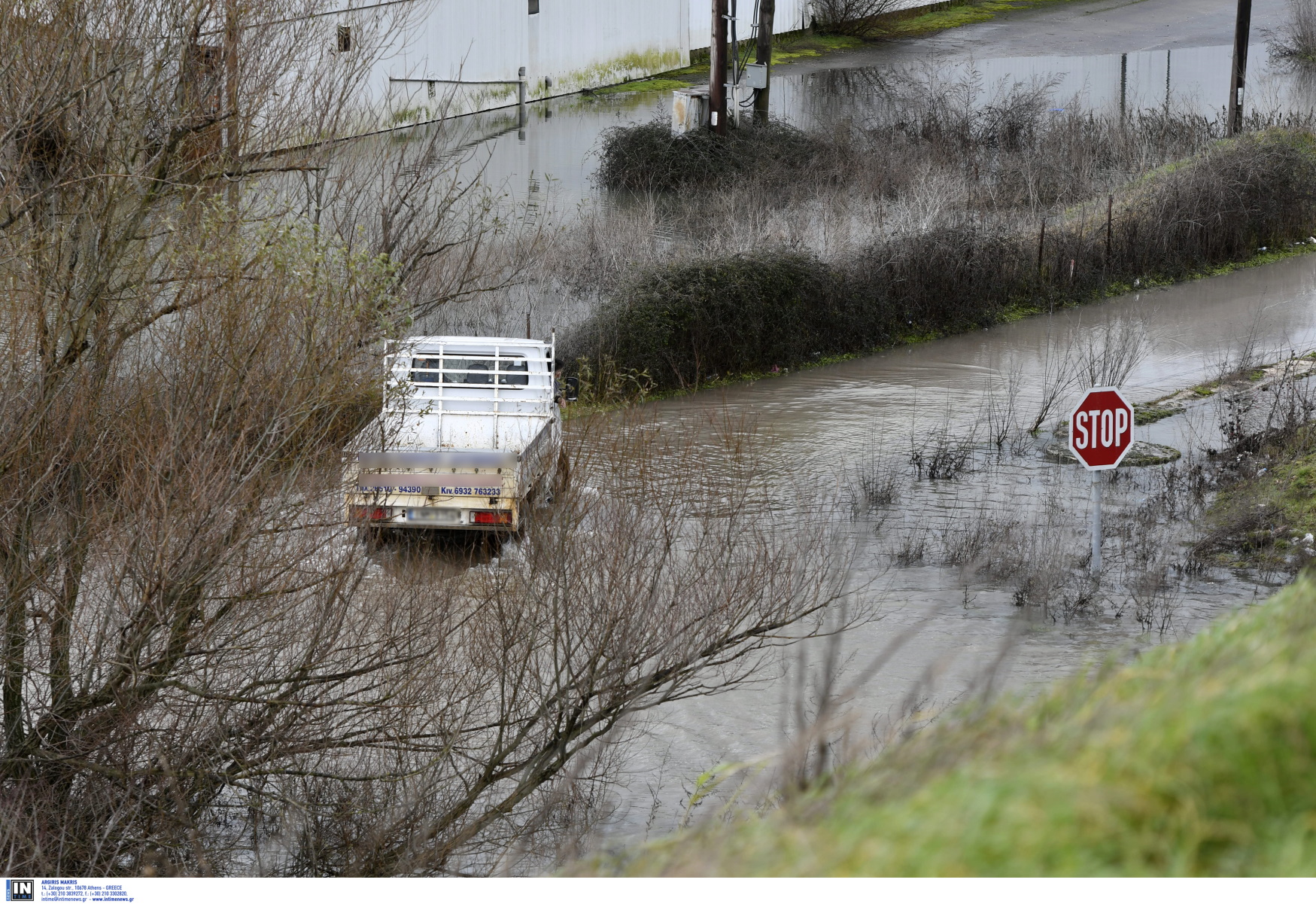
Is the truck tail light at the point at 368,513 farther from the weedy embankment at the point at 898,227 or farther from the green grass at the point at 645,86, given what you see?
the green grass at the point at 645,86

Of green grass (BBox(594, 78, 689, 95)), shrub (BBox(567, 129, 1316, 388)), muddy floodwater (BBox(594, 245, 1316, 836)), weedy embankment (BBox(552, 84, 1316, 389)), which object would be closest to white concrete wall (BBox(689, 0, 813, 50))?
green grass (BBox(594, 78, 689, 95))

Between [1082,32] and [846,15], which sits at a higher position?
[846,15]

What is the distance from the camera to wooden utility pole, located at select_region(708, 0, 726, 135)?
87.9ft

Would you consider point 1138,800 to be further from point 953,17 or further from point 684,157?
point 953,17

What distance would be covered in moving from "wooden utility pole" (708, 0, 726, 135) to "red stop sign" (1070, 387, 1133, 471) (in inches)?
669

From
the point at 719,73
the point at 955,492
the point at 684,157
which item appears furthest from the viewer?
the point at 684,157

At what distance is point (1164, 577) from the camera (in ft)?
39.6

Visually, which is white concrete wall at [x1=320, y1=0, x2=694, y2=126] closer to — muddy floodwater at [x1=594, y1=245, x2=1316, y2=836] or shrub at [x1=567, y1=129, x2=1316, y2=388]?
shrub at [x1=567, y1=129, x2=1316, y2=388]

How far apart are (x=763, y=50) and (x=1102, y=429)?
2169cm

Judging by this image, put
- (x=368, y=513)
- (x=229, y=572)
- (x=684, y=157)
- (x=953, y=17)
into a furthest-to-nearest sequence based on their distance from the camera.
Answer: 1. (x=953, y=17)
2. (x=684, y=157)
3. (x=368, y=513)
4. (x=229, y=572)

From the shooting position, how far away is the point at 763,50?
31.1m

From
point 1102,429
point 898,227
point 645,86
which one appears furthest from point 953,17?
point 1102,429

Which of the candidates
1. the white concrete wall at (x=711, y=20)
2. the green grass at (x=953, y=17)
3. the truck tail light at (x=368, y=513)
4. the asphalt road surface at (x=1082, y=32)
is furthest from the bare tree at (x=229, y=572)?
the green grass at (x=953, y=17)

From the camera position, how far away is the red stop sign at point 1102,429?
11.3 meters
